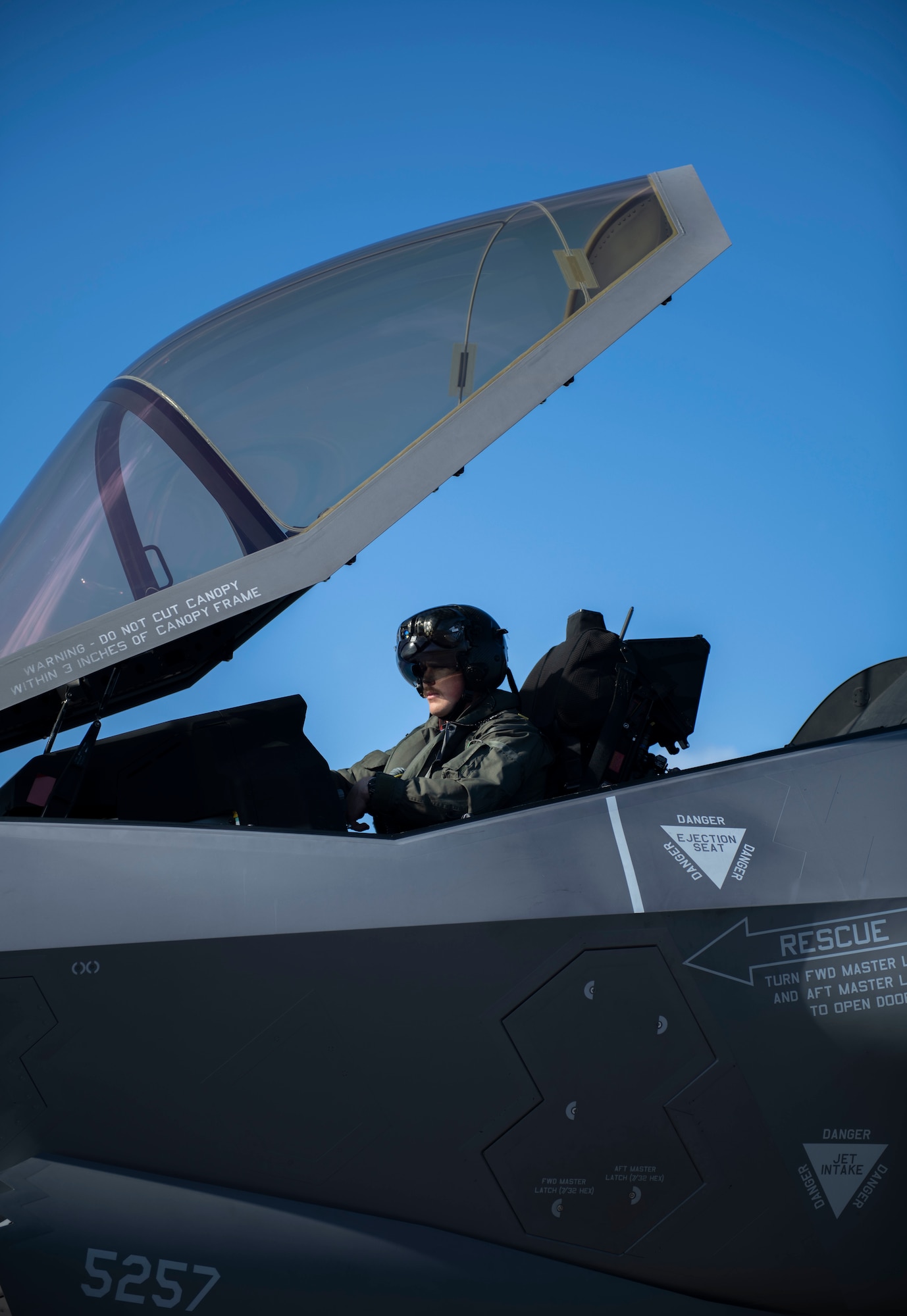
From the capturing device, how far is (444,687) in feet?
11.7

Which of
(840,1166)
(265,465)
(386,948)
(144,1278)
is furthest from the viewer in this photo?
(265,465)

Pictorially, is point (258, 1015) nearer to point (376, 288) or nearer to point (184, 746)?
point (184, 746)

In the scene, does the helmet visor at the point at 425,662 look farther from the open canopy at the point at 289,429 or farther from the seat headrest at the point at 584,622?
the open canopy at the point at 289,429

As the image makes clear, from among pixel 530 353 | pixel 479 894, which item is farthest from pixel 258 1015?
pixel 530 353

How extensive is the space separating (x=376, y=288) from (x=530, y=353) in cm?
52

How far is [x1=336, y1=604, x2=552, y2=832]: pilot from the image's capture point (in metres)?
2.90

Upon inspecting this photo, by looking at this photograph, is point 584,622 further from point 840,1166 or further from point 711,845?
point 840,1166

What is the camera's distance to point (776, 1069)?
2.05 m

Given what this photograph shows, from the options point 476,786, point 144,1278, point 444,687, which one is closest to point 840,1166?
point 476,786

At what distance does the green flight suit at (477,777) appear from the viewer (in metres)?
2.89

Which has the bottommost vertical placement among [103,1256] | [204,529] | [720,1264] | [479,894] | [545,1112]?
[720,1264]

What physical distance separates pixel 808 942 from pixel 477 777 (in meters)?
1.17

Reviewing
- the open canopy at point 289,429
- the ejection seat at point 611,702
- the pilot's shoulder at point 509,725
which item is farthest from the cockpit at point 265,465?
the ejection seat at point 611,702

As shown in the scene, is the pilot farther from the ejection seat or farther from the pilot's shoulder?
the ejection seat
